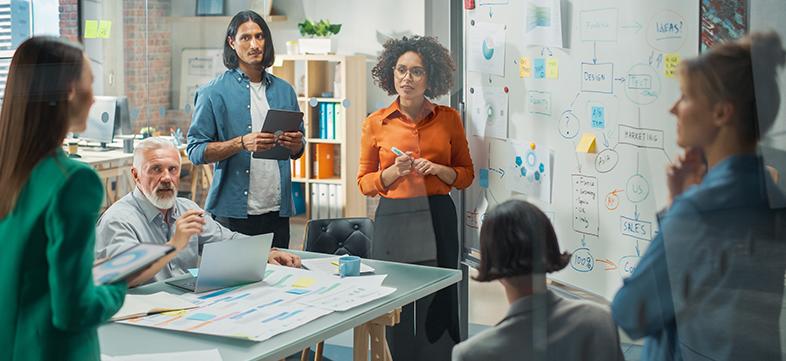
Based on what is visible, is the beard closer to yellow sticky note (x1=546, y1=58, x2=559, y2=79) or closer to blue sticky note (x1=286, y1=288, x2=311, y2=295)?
blue sticky note (x1=286, y1=288, x2=311, y2=295)

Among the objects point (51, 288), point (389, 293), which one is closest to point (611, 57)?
point (389, 293)

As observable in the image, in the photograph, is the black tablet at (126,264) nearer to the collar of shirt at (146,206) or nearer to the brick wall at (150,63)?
the collar of shirt at (146,206)

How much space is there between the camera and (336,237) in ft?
7.22

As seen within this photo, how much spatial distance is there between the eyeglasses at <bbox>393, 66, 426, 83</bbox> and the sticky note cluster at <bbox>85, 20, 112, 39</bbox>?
89cm

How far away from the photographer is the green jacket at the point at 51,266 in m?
0.95

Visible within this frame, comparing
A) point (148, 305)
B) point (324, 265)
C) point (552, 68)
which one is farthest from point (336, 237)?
point (552, 68)

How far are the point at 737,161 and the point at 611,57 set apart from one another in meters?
0.31

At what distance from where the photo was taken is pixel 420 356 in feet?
6.56

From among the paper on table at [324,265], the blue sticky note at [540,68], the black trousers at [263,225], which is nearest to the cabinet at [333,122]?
the black trousers at [263,225]

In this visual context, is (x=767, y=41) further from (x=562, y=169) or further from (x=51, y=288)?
(x=51, y=288)

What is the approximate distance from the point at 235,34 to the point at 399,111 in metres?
0.61

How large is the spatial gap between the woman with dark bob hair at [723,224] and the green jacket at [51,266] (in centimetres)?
98

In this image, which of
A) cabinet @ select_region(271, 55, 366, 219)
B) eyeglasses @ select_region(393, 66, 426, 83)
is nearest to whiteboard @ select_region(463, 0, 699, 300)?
eyeglasses @ select_region(393, 66, 426, 83)

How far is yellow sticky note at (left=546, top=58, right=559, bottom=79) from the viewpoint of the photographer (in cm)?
128
